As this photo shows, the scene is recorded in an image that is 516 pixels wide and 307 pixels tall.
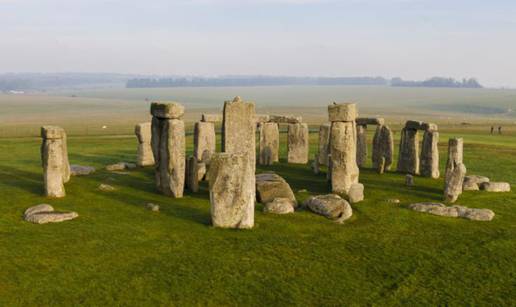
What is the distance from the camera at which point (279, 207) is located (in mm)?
18000

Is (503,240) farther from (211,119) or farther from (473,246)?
(211,119)

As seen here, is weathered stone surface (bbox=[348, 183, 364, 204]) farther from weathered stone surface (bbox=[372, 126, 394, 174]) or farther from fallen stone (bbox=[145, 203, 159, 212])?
weathered stone surface (bbox=[372, 126, 394, 174])

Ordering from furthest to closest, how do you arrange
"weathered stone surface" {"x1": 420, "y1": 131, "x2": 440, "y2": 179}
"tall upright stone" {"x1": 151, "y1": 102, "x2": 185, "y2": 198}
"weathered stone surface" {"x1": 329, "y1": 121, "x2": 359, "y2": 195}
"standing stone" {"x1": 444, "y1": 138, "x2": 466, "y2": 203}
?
"weathered stone surface" {"x1": 420, "y1": 131, "x2": 440, "y2": 179}
"weathered stone surface" {"x1": 329, "y1": 121, "x2": 359, "y2": 195}
"tall upright stone" {"x1": 151, "y1": 102, "x2": 185, "y2": 198}
"standing stone" {"x1": 444, "y1": 138, "x2": 466, "y2": 203}

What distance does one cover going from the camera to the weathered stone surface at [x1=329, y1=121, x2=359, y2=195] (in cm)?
2122

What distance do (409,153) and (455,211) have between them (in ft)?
29.1

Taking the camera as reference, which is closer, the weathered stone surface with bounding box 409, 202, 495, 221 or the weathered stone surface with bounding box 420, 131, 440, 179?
the weathered stone surface with bounding box 409, 202, 495, 221

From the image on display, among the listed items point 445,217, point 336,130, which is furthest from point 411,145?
point 445,217

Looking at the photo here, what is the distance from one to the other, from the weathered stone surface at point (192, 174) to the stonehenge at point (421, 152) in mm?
11683

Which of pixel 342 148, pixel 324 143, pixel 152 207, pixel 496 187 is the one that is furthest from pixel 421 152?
pixel 152 207

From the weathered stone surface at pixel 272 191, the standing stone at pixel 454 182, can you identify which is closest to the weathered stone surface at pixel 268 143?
the weathered stone surface at pixel 272 191

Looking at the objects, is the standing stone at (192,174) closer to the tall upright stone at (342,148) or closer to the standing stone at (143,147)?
the tall upright stone at (342,148)

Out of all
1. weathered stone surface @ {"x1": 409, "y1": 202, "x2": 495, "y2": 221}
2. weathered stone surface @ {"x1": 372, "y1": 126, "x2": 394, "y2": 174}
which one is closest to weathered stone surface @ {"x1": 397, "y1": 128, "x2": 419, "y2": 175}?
weathered stone surface @ {"x1": 372, "y1": 126, "x2": 394, "y2": 174}

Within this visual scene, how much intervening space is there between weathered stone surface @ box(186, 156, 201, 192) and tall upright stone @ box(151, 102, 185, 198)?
86 cm

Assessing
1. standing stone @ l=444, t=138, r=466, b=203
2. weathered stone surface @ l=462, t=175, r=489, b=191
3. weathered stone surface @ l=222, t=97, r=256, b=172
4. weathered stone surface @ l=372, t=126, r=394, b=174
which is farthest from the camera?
weathered stone surface @ l=372, t=126, r=394, b=174
